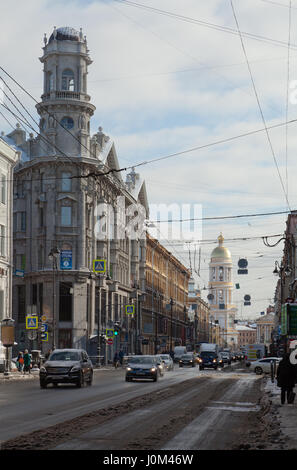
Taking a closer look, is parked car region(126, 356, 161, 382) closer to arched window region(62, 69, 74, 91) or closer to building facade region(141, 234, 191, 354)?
arched window region(62, 69, 74, 91)

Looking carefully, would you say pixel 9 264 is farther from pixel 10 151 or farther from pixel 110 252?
pixel 110 252

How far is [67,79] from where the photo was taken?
246ft

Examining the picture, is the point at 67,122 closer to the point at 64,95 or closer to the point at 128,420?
the point at 64,95

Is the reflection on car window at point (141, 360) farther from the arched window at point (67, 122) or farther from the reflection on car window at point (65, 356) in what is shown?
the arched window at point (67, 122)

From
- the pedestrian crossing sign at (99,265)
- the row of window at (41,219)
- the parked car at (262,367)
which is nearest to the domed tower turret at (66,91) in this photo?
the row of window at (41,219)

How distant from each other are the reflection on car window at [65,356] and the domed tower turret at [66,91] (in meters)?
43.6

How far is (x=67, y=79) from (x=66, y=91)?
4.22 ft

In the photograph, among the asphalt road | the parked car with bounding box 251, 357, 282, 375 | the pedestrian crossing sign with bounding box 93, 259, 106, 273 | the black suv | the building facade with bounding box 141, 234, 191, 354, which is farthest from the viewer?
the building facade with bounding box 141, 234, 191, 354

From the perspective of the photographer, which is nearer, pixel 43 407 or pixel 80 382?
pixel 43 407

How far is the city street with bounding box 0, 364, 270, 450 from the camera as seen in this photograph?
13.0 meters

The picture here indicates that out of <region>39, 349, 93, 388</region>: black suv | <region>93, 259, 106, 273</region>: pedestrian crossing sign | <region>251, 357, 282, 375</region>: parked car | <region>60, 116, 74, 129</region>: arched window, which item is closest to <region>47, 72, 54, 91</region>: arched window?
<region>60, 116, 74, 129</region>: arched window

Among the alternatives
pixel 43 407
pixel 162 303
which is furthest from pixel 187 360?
pixel 43 407

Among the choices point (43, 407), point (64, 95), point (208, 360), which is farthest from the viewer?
point (64, 95)

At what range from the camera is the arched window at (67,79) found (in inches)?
2953
